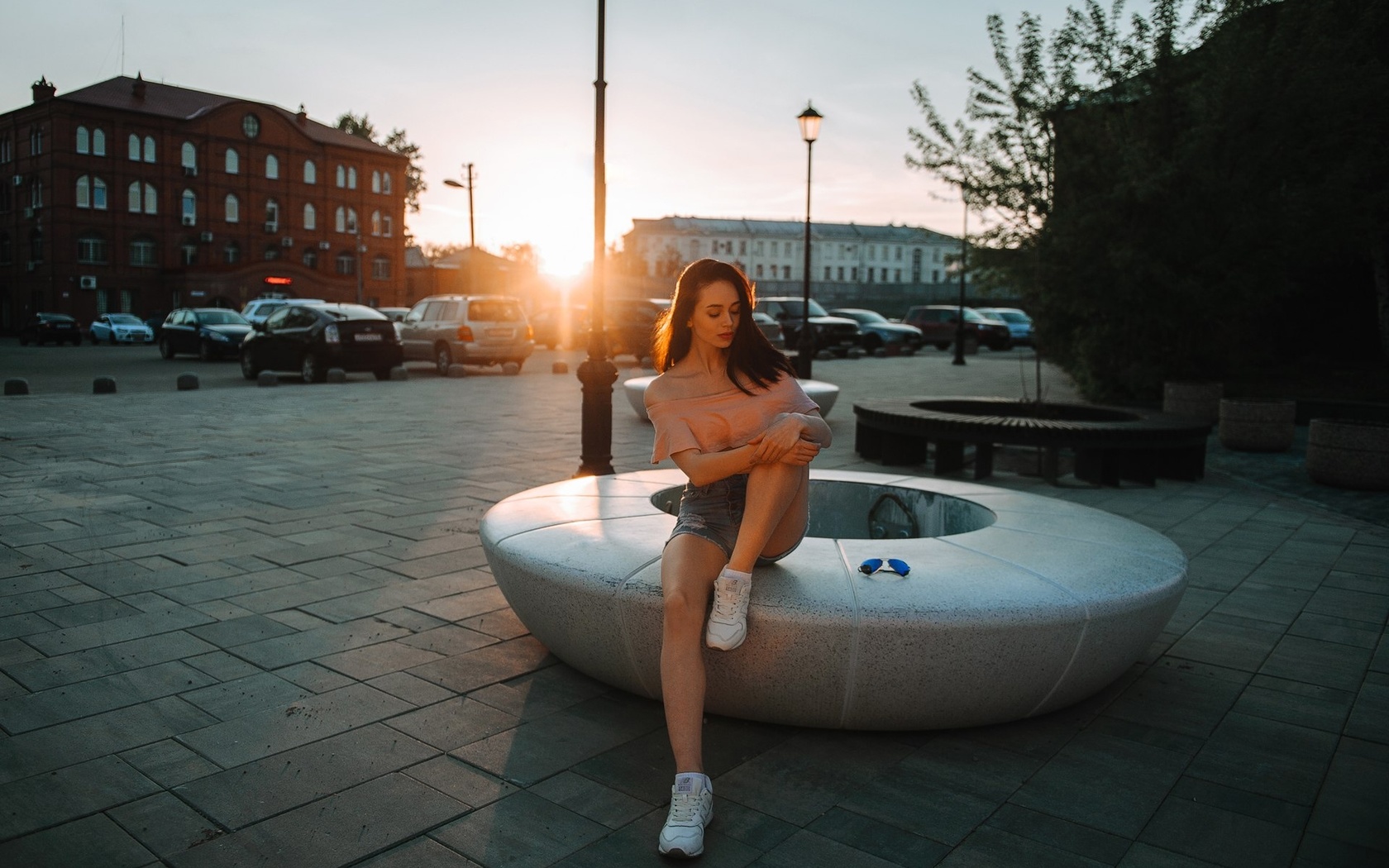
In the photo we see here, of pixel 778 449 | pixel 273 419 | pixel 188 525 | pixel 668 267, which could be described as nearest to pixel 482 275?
pixel 668 267

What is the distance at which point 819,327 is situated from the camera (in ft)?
107

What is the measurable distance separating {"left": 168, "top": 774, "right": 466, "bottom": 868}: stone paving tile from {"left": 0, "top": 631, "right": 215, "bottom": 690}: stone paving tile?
5.17ft

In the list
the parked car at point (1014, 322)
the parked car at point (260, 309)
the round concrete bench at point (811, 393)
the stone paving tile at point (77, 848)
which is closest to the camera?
the stone paving tile at point (77, 848)

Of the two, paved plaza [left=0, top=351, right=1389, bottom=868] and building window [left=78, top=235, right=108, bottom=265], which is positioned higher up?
building window [left=78, top=235, right=108, bottom=265]

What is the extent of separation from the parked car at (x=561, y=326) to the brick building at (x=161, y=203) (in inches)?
1127

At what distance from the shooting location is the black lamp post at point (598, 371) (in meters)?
8.13

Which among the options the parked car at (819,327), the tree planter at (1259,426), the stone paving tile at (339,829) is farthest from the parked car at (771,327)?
the stone paving tile at (339,829)

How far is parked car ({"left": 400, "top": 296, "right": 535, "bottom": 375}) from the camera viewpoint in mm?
22406

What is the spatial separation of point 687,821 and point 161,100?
6575cm

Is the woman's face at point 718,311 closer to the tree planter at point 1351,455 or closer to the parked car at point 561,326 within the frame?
the tree planter at point 1351,455

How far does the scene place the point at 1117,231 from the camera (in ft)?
47.2

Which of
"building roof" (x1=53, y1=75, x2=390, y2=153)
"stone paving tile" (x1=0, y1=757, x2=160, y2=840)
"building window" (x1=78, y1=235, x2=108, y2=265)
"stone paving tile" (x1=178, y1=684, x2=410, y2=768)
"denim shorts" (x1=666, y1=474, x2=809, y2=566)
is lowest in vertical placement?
"stone paving tile" (x1=0, y1=757, x2=160, y2=840)

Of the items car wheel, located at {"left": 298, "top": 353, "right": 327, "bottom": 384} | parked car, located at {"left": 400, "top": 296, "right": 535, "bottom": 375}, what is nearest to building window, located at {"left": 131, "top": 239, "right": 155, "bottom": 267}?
parked car, located at {"left": 400, "top": 296, "right": 535, "bottom": 375}

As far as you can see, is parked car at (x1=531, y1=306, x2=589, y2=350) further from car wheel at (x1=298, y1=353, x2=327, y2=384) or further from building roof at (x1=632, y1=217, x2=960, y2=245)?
building roof at (x1=632, y1=217, x2=960, y2=245)
